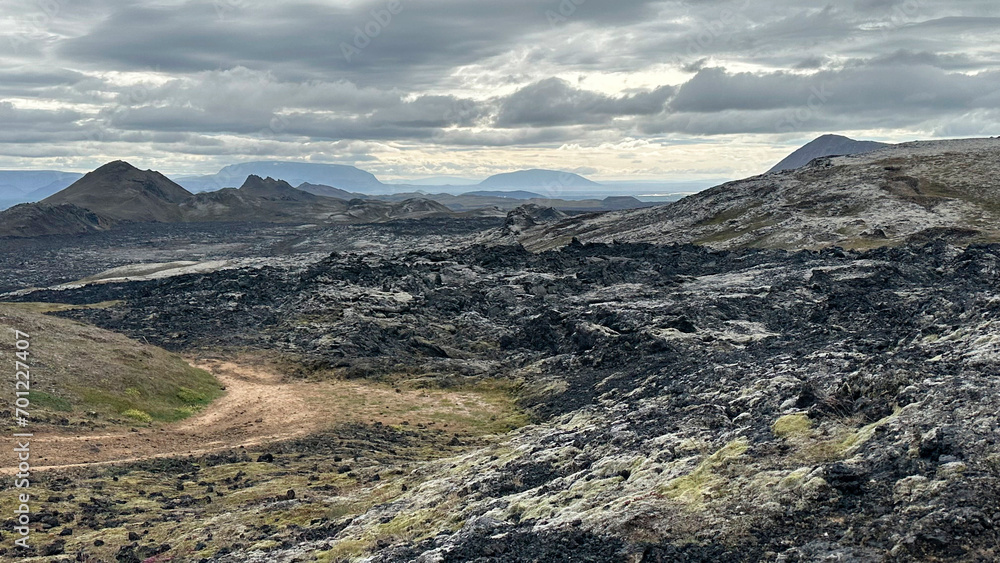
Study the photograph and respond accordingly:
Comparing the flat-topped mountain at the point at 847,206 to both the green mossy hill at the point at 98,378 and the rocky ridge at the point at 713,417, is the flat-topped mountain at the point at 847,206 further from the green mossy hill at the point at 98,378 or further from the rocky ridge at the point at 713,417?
the green mossy hill at the point at 98,378

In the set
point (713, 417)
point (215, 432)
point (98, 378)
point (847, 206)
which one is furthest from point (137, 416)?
point (847, 206)

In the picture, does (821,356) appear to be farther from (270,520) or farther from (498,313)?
(498,313)

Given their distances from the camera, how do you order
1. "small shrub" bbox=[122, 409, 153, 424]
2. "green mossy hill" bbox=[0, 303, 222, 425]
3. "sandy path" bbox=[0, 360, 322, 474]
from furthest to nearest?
"small shrub" bbox=[122, 409, 153, 424] < "green mossy hill" bbox=[0, 303, 222, 425] < "sandy path" bbox=[0, 360, 322, 474]

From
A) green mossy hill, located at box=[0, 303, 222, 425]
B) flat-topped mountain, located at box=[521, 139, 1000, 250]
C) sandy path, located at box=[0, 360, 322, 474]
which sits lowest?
sandy path, located at box=[0, 360, 322, 474]

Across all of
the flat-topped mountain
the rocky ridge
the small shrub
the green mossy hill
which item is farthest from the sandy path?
Answer: the flat-topped mountain


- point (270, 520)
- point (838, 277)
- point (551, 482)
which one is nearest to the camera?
point (551, 482)

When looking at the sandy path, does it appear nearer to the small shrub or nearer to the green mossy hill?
the small shrub

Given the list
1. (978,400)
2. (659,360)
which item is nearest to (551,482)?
(978,400)
